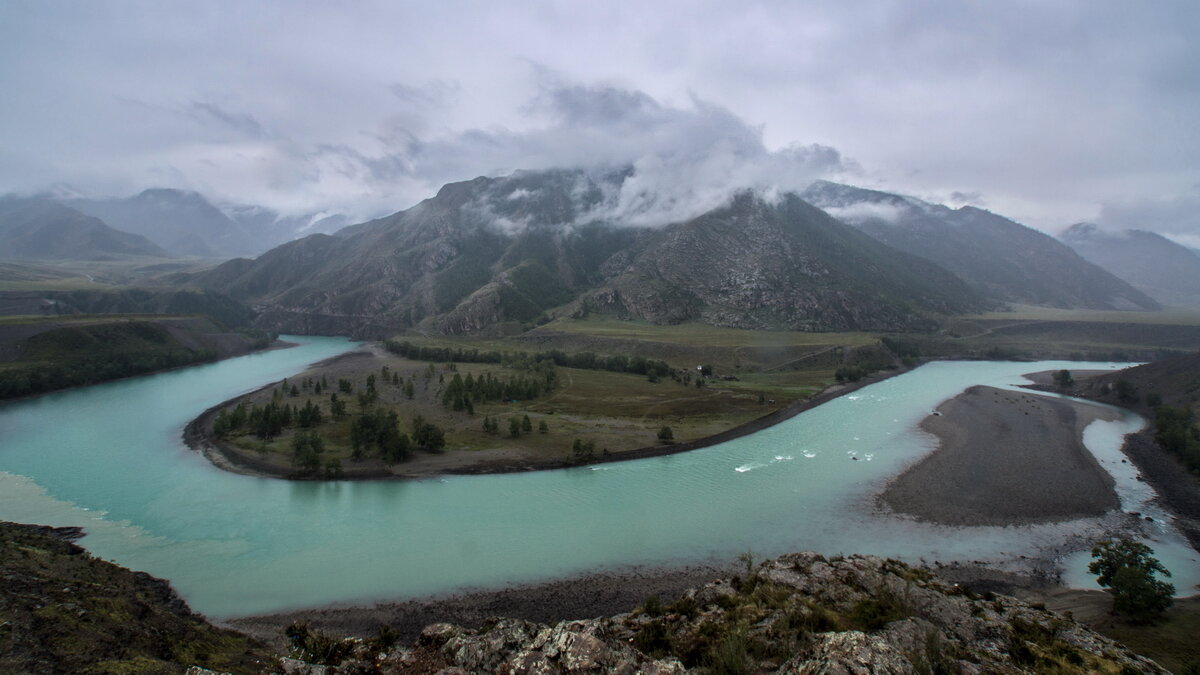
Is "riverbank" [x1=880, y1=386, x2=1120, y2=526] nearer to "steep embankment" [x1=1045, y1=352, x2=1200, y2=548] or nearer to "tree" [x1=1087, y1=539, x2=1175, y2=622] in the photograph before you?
"steep embankment" [x1=1045, y1=352, x2=1200, y2=548]

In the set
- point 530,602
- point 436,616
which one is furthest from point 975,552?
point 436,616

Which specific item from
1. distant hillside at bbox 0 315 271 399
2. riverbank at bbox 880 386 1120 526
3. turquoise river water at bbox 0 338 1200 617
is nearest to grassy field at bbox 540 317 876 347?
riverbank at bbox 880 386 1120 526

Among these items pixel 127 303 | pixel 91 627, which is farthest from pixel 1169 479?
pixel 127 303

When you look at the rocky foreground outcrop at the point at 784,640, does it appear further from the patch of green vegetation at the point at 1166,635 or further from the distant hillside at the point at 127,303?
the distant hillside at the point at 127,303

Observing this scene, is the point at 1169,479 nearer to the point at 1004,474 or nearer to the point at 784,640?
the point at 1004,474

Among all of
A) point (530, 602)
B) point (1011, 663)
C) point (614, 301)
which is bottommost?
point (530, 602)

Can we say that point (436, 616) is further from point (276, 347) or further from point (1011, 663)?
point (276, 347)

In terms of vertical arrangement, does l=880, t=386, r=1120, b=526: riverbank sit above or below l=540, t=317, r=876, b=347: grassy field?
below
